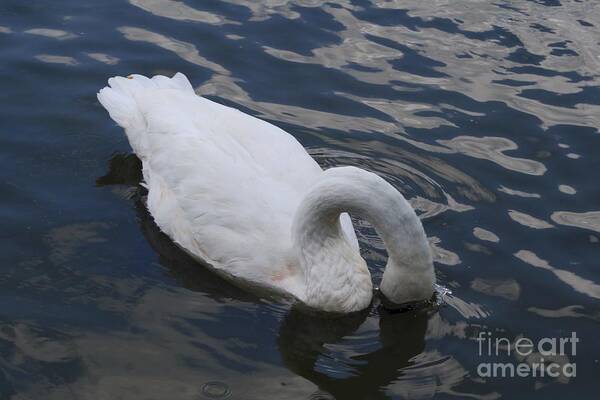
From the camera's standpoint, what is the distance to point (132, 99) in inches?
342

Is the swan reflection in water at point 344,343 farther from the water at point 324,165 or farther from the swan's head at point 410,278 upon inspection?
the swan's head at point 410,278

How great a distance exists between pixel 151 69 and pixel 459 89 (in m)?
2.72

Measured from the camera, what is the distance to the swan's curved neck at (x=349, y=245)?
6.68m

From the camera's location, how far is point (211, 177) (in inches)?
291

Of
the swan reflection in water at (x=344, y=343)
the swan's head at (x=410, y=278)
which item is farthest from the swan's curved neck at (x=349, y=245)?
the swan reflection in water at (x=344, y=343)

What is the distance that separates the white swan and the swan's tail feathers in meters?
0.23

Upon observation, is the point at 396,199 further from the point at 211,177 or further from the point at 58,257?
the point at 58,257

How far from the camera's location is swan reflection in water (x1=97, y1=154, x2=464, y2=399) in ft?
21.1

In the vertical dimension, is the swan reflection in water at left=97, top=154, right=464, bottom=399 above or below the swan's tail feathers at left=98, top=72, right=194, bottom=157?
below

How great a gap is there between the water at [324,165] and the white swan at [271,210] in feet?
0.64

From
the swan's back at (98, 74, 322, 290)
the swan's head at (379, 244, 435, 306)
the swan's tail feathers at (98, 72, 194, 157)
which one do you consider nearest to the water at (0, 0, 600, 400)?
the swan's head at (379, 244, 435, 306)

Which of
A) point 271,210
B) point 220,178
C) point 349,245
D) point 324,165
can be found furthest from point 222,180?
point 324,165
